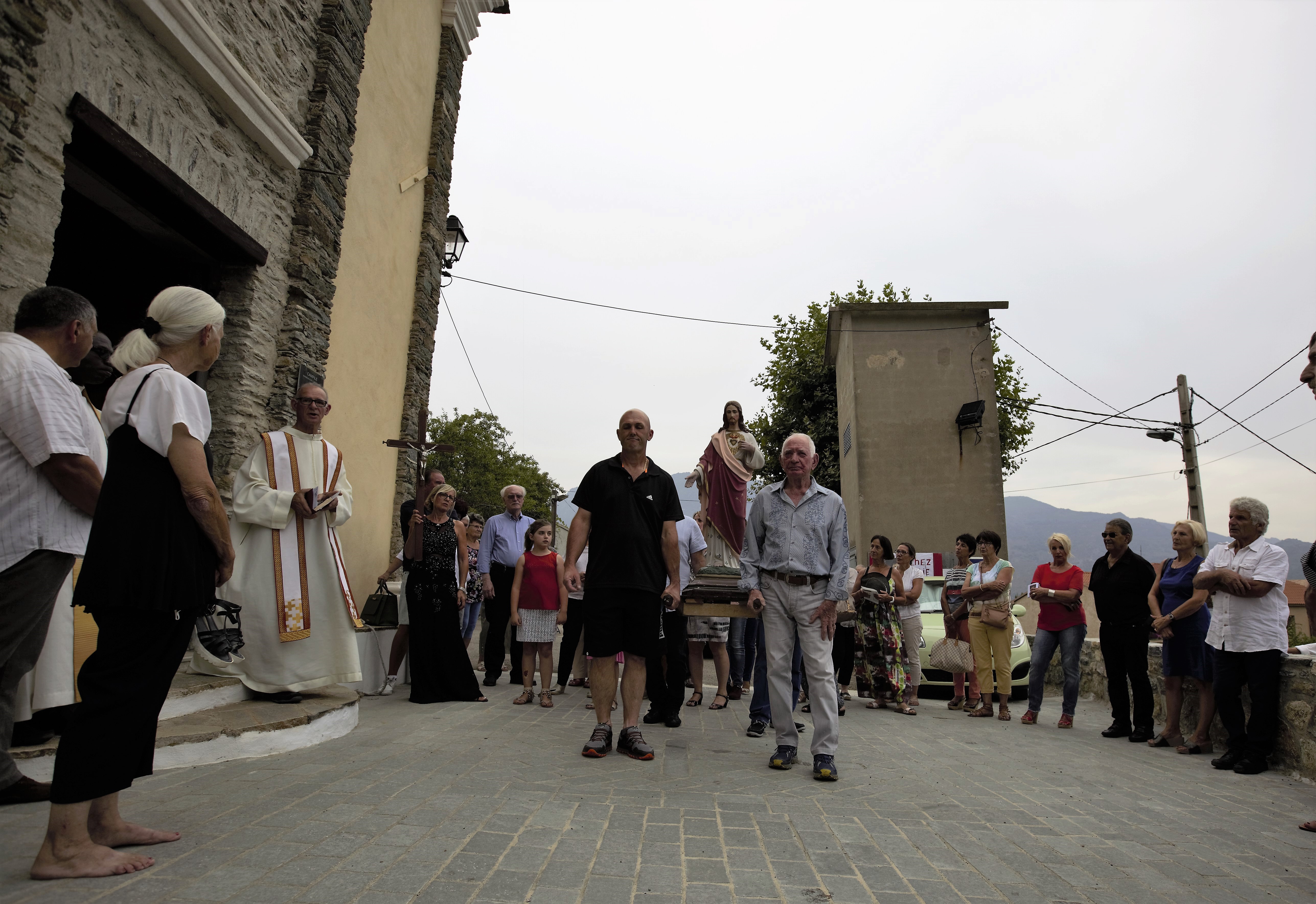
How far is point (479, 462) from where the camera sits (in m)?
45.4

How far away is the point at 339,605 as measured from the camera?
528cm

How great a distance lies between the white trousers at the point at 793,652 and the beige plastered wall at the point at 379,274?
5.04 meters

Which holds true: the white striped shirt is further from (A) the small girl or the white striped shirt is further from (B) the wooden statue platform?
(A) the small girl

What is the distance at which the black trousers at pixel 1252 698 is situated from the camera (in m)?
5.51

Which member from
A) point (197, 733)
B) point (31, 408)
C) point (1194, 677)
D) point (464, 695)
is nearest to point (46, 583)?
point (31, 408)

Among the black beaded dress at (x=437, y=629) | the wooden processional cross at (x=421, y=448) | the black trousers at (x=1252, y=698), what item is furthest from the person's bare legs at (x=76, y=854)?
the black trousers at (x=1252, y=698)

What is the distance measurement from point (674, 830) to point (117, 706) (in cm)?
206

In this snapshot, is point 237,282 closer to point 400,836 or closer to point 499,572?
point 499,572

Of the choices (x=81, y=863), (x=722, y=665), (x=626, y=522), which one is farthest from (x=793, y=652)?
(x=81, y=863)

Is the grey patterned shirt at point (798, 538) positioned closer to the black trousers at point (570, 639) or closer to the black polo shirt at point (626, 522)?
the black polo shirt at point (626, 522)

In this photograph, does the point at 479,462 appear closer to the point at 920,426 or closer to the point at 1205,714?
the point at 920,426

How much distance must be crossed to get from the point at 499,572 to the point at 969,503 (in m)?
16.4

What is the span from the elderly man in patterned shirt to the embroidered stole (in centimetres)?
267

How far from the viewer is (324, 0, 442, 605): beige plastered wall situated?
8.51m
